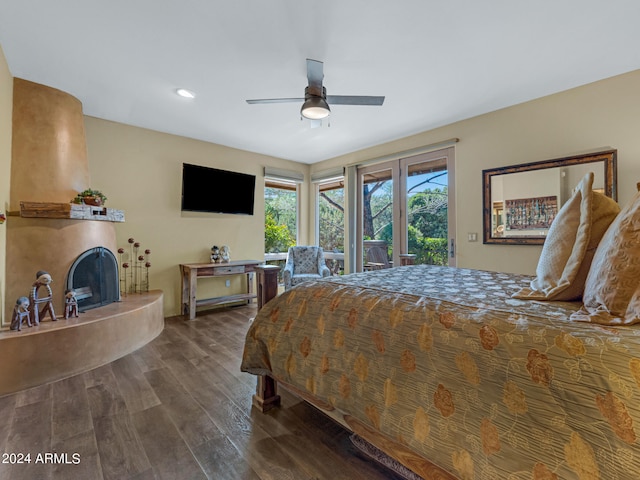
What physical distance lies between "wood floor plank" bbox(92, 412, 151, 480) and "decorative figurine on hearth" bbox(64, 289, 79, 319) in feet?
4.17

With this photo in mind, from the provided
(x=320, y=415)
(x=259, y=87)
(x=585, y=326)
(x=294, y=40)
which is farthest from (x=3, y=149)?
(x=585, y=326)

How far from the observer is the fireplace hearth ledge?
2121 mm

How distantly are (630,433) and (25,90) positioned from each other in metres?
4.44

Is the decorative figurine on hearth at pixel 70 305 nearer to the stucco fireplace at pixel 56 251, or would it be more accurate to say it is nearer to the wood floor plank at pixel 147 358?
the stucco fireplace at pixel 56 251

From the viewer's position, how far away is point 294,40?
7.04 feet

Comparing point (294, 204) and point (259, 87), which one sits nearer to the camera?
point (259, 87)

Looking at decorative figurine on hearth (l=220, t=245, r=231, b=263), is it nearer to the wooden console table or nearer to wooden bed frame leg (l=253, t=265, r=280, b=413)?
the wooden console table

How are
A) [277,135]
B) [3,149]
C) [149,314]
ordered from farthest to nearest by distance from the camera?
[277,135] < [149,314] < [3,149]

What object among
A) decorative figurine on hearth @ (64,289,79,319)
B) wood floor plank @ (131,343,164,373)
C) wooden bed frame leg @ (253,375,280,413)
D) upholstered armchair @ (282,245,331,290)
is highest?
upholstered armchair @ (282,245,331,290)

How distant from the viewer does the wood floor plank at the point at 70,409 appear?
1.67 metres

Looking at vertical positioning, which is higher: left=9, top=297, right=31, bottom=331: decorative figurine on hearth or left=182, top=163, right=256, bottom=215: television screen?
left=182, top=163, right=256, bottom=215: television screen

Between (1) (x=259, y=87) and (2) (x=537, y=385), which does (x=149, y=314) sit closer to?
(1) (x=259, y=87)

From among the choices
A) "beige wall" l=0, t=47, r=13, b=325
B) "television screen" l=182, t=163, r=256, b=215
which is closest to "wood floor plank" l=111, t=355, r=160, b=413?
"beige wall" l=0, t=47, r=13, b=325

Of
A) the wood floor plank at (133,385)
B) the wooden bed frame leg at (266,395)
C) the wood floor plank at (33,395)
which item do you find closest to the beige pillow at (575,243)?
the wooden bed frame leg at (266,395)
